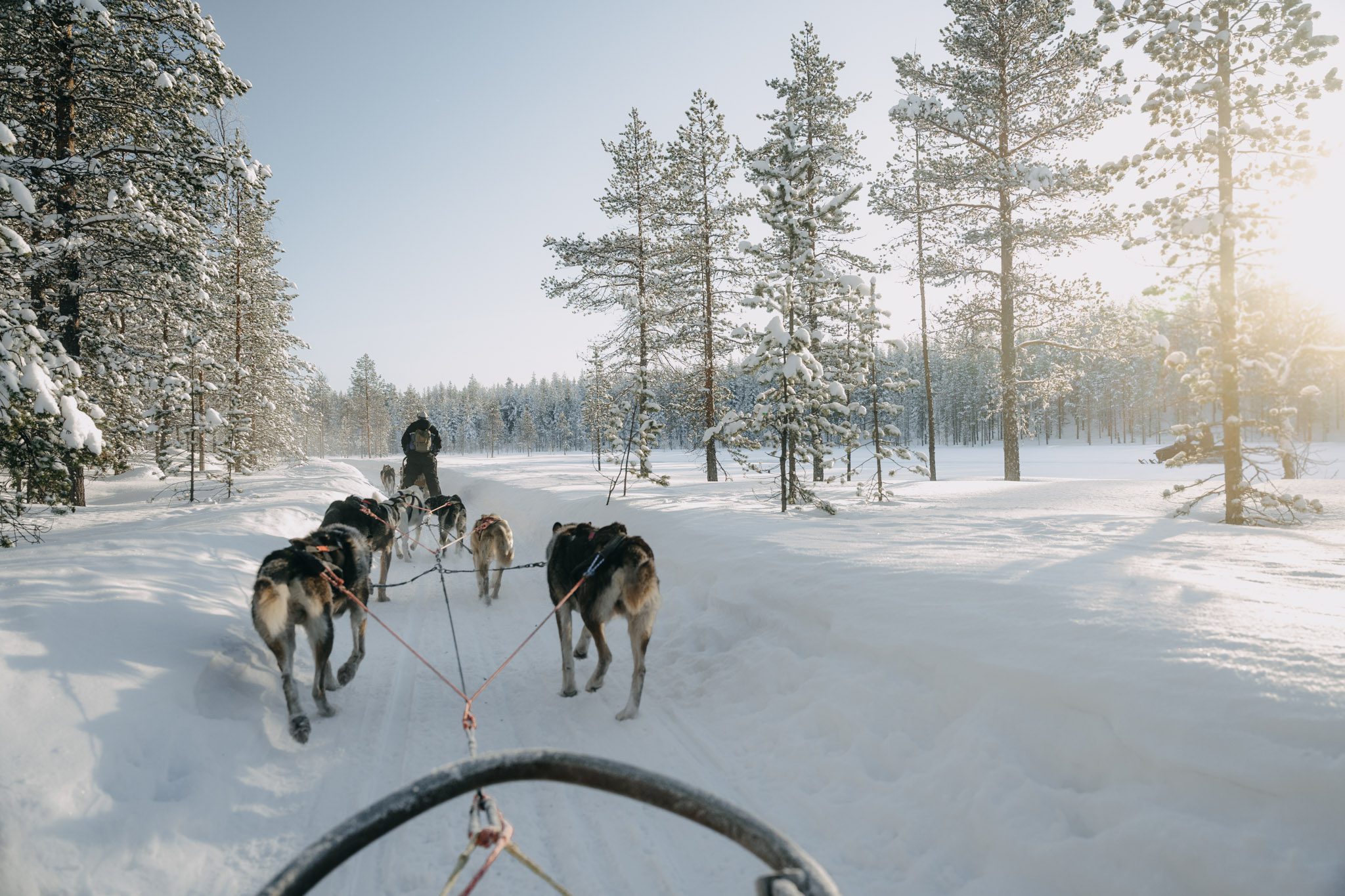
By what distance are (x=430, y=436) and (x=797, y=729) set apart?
11099 mm

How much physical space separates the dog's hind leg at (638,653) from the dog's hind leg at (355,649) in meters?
2.51

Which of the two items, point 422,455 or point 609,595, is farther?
point 422,455

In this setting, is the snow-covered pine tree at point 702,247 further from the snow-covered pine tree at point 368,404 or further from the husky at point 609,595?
the snow-covered pine tree at point 368,404

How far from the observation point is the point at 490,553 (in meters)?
8.27

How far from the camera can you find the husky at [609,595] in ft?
15.6

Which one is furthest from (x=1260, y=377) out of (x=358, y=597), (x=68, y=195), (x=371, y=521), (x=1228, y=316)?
(x=68, y=195)

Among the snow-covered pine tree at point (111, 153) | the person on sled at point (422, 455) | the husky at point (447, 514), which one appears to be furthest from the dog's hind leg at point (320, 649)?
the person on sled at point (422, 455)

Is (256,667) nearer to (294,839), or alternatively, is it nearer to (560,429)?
(294,839)

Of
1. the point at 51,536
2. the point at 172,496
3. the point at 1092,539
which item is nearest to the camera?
the point at 1092,539

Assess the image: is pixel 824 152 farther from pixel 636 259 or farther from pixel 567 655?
pixel 567 655

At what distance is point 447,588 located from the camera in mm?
9148

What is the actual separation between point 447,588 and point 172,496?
11899 mm

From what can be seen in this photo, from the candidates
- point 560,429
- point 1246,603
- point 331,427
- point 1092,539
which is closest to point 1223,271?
point 1092,539

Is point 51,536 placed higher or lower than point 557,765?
lower
